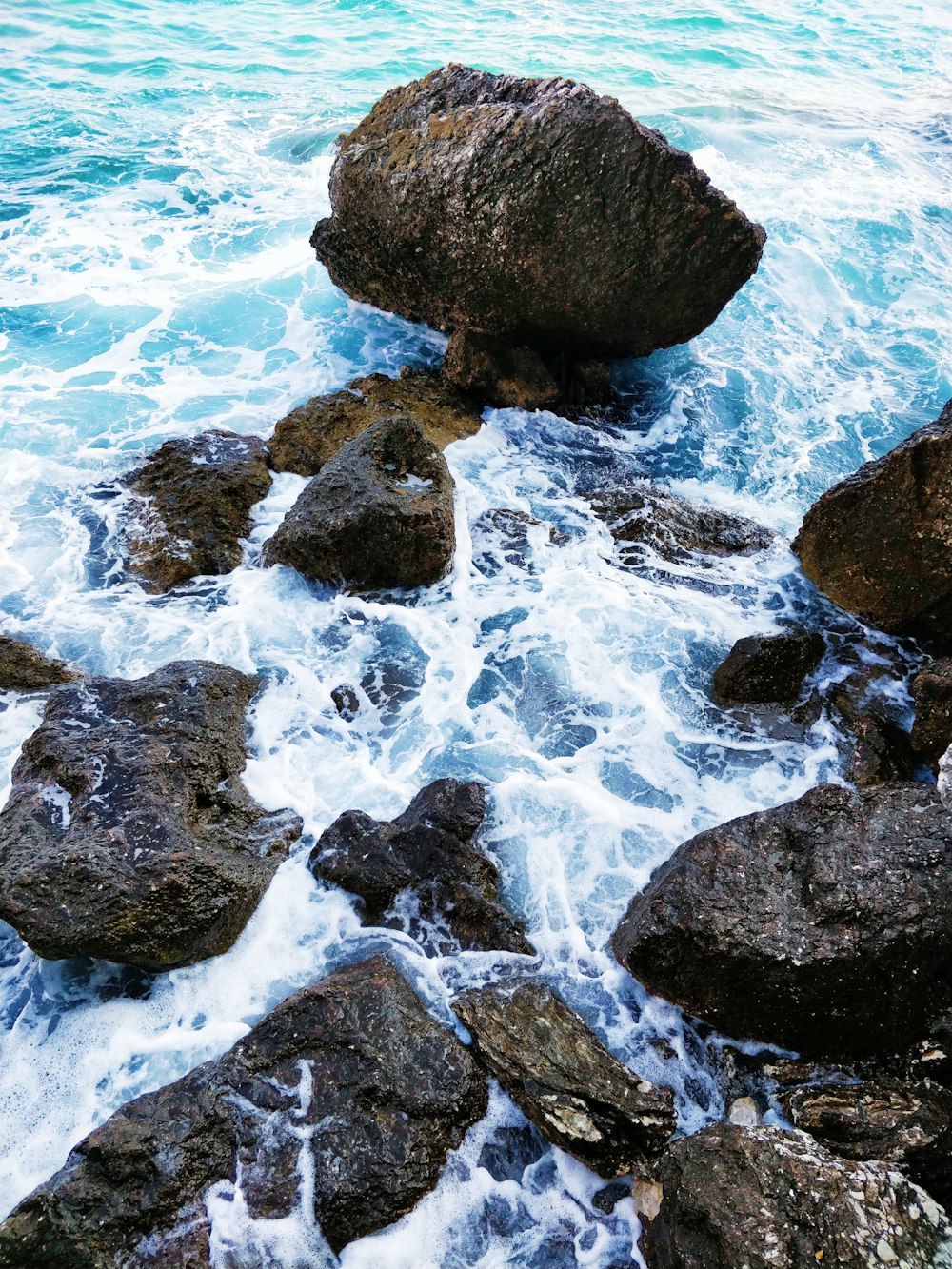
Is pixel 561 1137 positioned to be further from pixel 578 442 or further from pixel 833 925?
pixel 578 442

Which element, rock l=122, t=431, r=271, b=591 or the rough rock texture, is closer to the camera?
rock l=122, t=431, r=271, b=591

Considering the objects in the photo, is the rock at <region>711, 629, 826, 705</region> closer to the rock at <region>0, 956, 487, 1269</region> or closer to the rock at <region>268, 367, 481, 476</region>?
the rock at <region>0, 956, 487, 1269</region>

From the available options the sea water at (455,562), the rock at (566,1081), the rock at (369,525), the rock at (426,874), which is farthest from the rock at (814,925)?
the rock at (369,525)

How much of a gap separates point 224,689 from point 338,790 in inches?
45.9

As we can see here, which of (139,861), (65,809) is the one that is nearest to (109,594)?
(65,809)

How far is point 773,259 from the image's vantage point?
12.9m

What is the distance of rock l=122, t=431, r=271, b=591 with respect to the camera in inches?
282

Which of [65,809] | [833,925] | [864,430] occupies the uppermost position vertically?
[864,430]

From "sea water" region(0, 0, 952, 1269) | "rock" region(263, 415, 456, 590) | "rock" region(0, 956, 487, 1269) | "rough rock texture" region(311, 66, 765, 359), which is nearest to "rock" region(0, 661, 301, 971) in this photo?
"sea water" region(0, 0, 952, 1269)

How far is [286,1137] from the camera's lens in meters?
3.77

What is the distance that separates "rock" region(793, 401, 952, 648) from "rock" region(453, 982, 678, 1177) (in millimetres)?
4350

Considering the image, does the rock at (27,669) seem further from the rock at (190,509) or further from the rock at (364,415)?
the rock at (364,415)

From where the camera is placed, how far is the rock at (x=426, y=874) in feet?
15.5

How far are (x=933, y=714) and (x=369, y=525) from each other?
4533 mm
